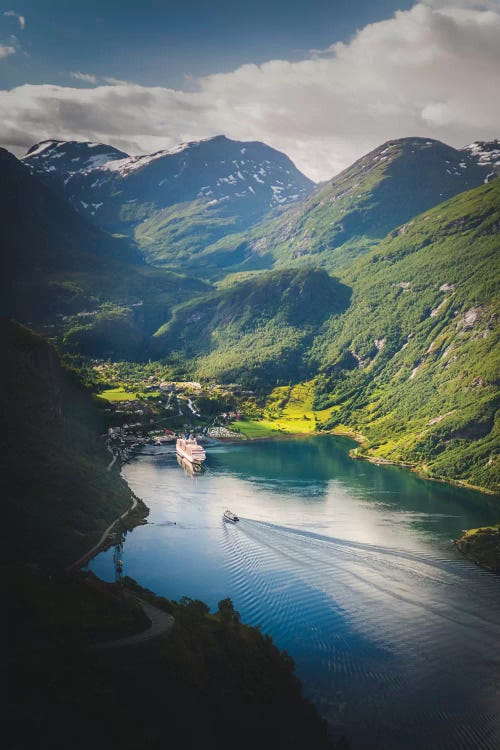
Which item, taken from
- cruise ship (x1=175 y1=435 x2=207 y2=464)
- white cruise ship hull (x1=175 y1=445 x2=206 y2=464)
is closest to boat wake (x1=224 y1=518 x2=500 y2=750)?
white cruise ship hull (x1=175 y1=445 x2=206 y2=464)

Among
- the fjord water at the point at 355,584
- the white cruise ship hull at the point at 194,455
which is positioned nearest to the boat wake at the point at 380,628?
the fjord water at the point at 355,584

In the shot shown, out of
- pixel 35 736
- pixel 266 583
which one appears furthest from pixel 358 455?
pixel 35 736

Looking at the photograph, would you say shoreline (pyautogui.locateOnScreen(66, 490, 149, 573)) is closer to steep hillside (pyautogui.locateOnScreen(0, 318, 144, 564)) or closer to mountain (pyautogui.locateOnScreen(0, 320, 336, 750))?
steep hillside (pyautogui.locateOnScreen(0, 318, 144, 564))

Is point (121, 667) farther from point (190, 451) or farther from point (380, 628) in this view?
point (190, 451)

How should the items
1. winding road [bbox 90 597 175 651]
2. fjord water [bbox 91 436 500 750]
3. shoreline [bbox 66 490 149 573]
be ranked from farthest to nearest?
shoreline [bbox 66 490 149 573] → fjord water [bbox 91 436 500 750] → winding road [bbox 90 597 175 651]

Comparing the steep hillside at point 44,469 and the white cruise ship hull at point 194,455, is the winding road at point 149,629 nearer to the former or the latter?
the steep hillside at point 44,469

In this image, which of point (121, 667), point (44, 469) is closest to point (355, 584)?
point (121, 667)

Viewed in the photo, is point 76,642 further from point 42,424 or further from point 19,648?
point 42,424
